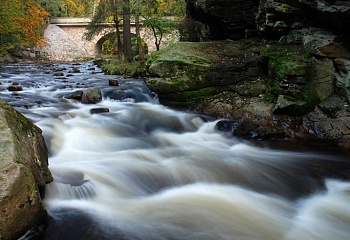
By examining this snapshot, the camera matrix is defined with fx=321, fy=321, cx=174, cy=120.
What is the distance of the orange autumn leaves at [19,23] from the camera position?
70.0 feet

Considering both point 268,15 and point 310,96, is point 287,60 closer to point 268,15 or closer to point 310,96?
point 310,96

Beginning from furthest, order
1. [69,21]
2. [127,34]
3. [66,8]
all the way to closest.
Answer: [66,8] → [69,21] → [127,34]

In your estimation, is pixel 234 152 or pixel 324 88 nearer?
pixel 234 152

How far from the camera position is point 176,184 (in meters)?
4.49

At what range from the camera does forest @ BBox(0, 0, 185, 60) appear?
632 inches

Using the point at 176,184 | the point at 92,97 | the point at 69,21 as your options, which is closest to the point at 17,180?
the point at 176,184

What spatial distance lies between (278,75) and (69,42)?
31.0m

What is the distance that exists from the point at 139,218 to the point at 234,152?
2802mm

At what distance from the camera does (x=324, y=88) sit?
671 centimetres

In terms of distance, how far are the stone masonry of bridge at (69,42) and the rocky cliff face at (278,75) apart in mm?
21129

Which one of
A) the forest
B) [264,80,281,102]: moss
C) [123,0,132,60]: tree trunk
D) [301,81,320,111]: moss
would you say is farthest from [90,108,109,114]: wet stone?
[123,0,132,60]: tree trunk

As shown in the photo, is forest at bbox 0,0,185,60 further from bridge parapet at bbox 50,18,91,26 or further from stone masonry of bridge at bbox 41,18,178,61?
bridge parapet at bbox 50,18,91,26

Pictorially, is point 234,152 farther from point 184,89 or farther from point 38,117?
point 38,117

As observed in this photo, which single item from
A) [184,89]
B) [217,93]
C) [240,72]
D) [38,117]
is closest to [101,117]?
[38,117]
